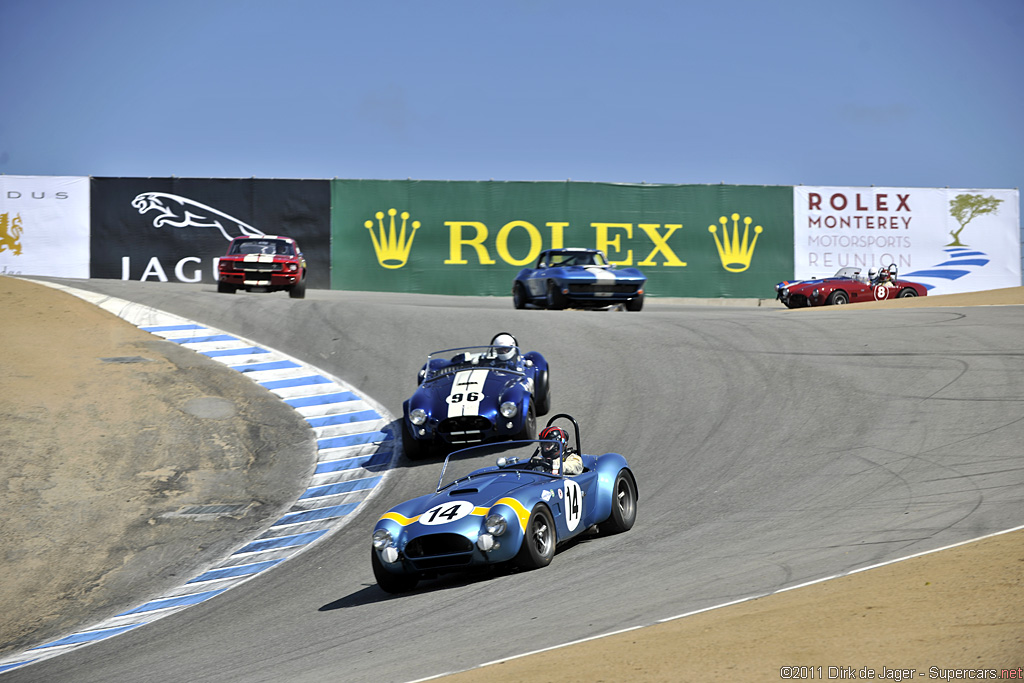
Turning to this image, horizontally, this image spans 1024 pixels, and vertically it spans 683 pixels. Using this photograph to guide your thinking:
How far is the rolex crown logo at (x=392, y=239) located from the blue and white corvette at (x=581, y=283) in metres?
10.5

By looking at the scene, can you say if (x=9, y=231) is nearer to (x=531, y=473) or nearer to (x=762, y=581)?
(x=531, y=473)

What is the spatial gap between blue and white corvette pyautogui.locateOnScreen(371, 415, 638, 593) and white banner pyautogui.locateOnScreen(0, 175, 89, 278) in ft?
85.5

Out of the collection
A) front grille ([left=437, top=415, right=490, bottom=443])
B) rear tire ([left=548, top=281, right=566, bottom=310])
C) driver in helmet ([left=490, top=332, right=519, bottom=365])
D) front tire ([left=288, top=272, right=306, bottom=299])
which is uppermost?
front tire ([left=288, top=272, right=306, bottom=299])

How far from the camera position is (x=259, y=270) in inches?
908

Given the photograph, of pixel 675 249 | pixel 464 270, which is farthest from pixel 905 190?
pixel 464 270

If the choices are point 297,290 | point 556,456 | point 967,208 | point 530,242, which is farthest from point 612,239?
point 556,456

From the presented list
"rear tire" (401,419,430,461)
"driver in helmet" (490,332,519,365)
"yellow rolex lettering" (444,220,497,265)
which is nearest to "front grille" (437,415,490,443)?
"rear tire" (401,419,430,461)

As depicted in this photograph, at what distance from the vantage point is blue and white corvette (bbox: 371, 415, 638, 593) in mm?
7500

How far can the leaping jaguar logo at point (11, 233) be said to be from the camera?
3067cm

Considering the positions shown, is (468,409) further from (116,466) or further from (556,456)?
(116,466)

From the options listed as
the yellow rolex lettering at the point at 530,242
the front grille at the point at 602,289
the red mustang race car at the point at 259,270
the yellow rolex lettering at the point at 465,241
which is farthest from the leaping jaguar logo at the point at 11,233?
the front grille at the point at 602,289

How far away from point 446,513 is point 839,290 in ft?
66.4

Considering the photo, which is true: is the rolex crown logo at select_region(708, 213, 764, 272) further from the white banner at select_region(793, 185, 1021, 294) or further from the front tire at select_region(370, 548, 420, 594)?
the front tire at select_region(370, 548, 420, 594)

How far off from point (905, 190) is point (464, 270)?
50.6ft
